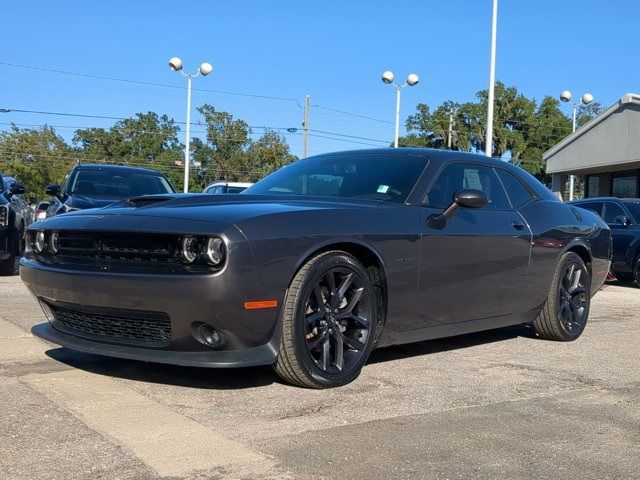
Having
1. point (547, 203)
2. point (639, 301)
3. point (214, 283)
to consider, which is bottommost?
point (639, 301)

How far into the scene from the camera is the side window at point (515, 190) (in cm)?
595

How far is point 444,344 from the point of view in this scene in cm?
599

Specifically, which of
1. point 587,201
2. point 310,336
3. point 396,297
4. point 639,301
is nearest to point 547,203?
point 396,297

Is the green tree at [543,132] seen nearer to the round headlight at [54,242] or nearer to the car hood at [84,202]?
the car hood at [84,202]

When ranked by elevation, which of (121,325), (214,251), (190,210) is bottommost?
(121,325)

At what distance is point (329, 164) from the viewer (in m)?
5.53

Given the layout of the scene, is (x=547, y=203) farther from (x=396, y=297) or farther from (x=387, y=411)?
(x=387, y=411)

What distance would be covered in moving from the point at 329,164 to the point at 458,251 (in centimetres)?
120

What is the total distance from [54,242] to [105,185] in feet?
23.6

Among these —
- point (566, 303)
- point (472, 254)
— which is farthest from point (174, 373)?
point (566, 303)

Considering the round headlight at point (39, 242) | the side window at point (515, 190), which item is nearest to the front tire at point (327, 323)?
the round headlight at point (39, 242)

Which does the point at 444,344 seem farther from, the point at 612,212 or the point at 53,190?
the point at 612,212

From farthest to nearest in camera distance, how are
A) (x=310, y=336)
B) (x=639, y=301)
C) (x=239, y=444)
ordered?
(x=639, y=301) → (x=310, y=336) → (x=239, y=444)

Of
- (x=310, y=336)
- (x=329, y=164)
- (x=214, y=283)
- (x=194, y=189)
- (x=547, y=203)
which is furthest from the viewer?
(x=194, y=189)
